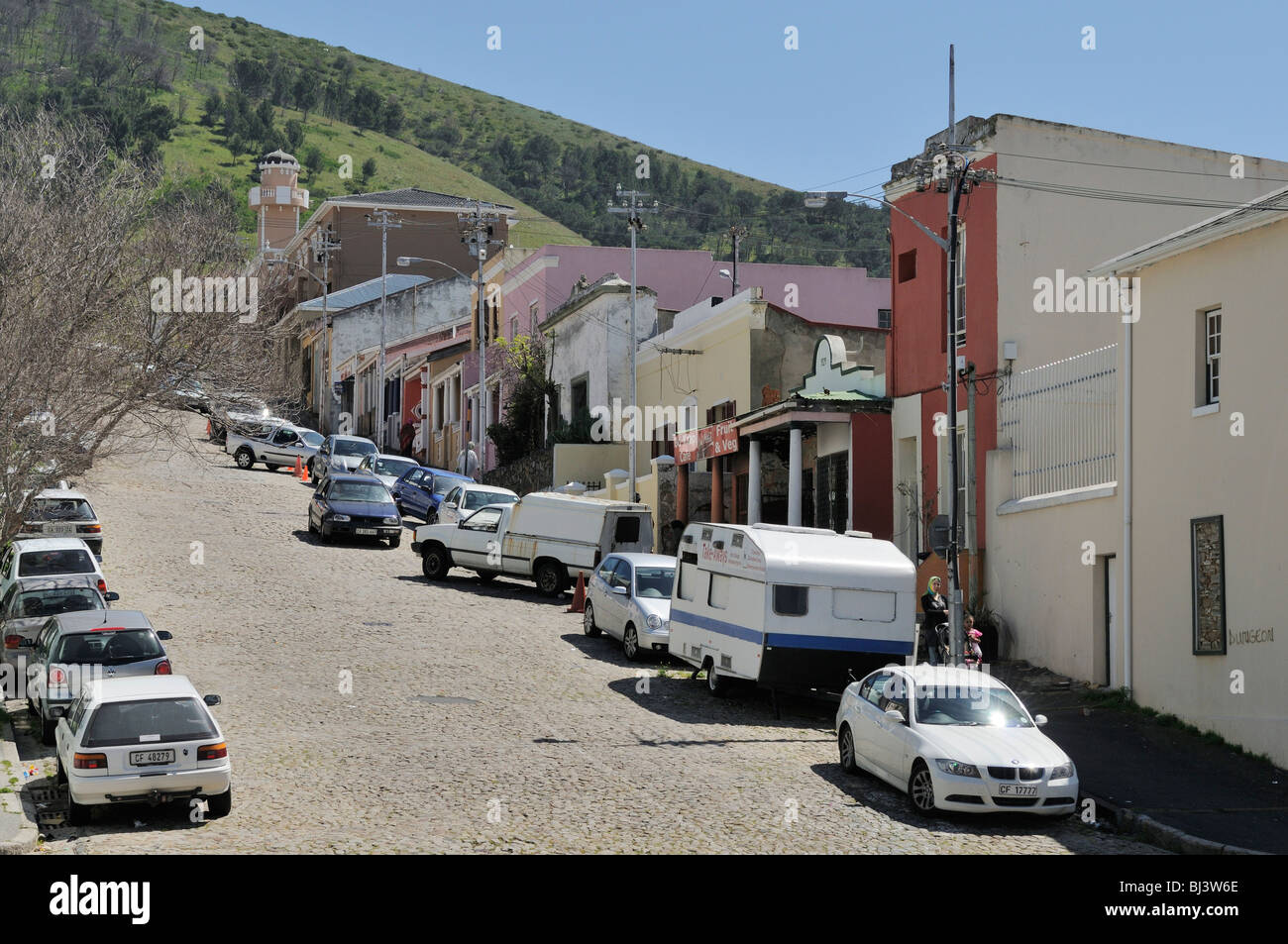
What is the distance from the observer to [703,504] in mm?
40031

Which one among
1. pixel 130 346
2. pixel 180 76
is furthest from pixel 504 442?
pixel 180 76

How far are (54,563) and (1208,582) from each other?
18.3m

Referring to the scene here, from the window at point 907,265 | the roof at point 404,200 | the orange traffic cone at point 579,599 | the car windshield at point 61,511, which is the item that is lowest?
the orange traffic cone at point 579,599

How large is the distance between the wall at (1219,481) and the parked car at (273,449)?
35.1 m

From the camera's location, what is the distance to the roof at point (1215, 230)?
19.3 metres

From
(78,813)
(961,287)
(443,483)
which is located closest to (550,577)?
(961,287)

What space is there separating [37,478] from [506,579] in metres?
11.1

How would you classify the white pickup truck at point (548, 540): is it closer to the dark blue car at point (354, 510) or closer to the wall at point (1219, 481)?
the dark blue car at point (354, 510)

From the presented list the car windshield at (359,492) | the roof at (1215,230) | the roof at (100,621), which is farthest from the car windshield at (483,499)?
the roof at (1215,230)

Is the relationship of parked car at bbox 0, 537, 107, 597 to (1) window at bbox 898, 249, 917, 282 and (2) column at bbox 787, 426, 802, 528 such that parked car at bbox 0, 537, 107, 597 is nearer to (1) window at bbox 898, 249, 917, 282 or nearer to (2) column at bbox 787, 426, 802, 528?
(2) column at bbox 787, 426, 802, 528

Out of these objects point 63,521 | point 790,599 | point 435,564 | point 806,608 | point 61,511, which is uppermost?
point 61,511

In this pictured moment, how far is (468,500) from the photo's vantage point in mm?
37656

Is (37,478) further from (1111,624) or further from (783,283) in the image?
(783,283)

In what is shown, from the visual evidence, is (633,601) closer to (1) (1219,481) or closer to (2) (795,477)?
(2) (795,477)
